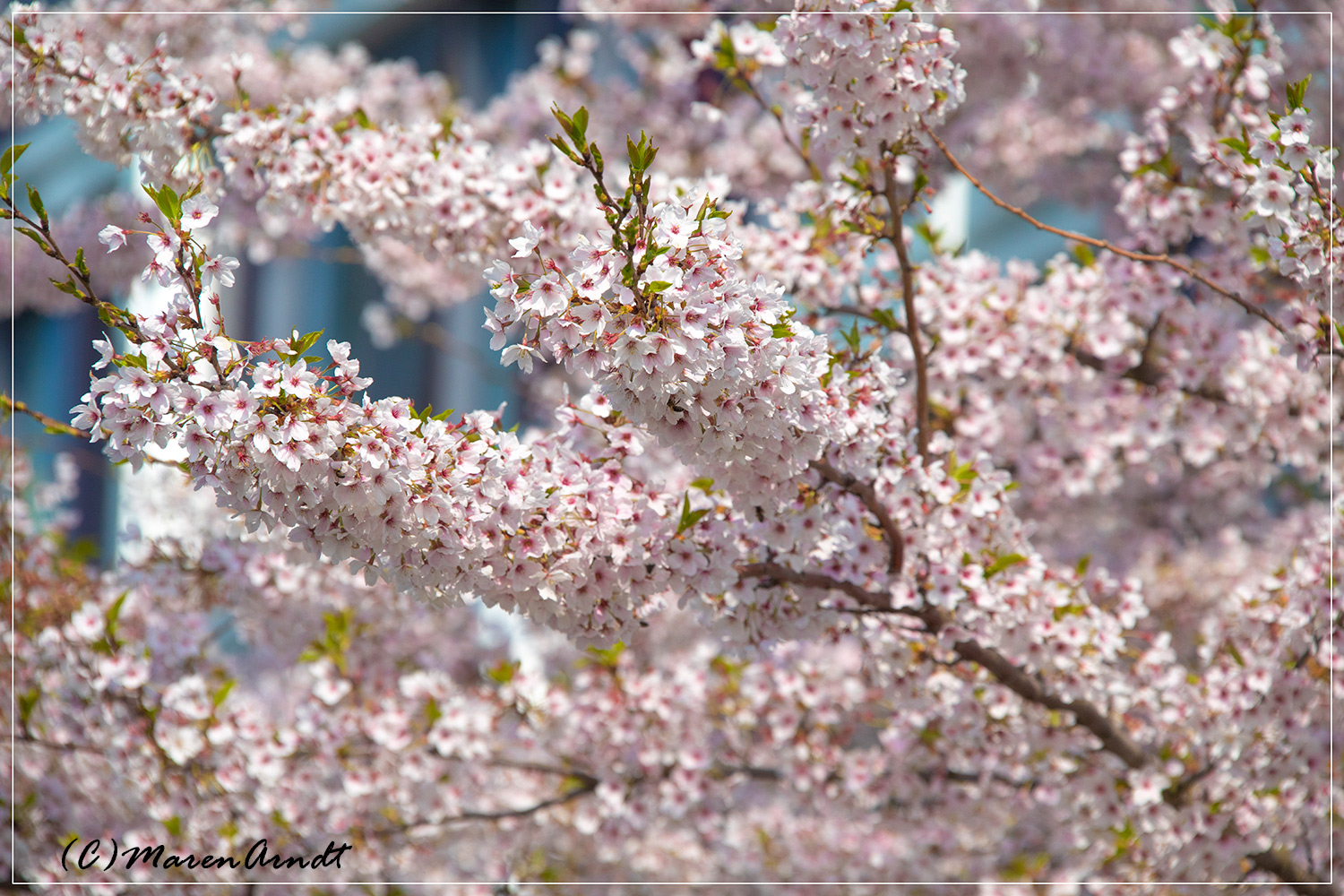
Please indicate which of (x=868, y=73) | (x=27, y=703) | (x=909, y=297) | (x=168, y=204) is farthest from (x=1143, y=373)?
(x=27, y=703)

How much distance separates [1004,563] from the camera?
321 centimetres

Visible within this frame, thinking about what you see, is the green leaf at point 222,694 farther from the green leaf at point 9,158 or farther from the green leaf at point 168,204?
the green leaf at point 168,204

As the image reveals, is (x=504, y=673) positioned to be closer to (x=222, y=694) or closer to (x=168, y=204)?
(x=222, y=694)

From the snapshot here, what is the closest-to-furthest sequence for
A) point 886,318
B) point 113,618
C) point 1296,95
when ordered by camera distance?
point 1296,95 → point 886,318 → point 113,618

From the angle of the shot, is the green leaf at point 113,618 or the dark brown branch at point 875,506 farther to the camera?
the green leaf at point 113,618

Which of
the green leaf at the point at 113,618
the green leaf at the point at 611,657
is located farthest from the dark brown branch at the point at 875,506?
the green leaf at the point at 113,618

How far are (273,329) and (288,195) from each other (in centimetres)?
901

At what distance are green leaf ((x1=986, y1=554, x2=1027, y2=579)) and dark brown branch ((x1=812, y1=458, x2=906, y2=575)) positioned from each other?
0.31 metres

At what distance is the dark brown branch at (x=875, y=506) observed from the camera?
279 centimetres

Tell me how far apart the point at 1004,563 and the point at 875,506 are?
1.94 feet

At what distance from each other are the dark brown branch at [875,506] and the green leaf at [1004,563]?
31 cm

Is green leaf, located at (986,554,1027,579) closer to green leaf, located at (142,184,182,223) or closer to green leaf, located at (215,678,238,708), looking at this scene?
green leaf, located at (142,184,182,223)

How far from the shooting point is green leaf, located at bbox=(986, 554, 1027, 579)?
3201 millimetres

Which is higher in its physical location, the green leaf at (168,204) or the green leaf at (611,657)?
the green leaf at (168,204)
